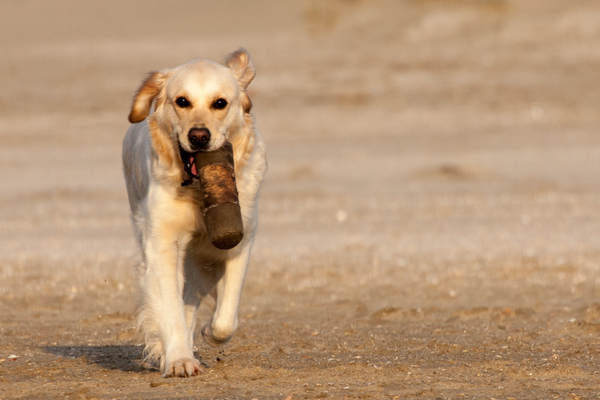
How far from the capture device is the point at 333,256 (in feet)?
33.7

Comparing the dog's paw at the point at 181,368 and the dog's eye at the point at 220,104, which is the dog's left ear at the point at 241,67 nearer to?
the dog's eye at the point at 220,104

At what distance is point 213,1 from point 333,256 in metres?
51.2

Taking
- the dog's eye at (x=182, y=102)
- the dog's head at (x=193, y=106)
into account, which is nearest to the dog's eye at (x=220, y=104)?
the dog's head at (x=193, y=106)

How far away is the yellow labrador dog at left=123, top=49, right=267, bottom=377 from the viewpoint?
5137 mm

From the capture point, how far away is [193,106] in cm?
518

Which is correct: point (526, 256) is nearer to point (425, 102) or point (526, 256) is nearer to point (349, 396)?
point (349, 396)

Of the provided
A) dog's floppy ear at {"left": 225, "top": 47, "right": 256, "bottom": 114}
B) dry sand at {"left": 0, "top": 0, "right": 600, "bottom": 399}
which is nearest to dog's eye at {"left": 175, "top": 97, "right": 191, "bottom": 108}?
dog's floppy ear at {"left": 225, "top": 47, "right": 256, "bottom": 114}

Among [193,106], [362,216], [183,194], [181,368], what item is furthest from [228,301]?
[362,216]

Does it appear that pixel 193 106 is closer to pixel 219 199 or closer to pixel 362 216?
pixel 219 199

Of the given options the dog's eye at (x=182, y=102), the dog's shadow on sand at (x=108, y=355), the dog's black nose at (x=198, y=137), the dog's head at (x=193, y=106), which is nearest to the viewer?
the dog's black nose at (x=198, y=137)

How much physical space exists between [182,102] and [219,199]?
1.92ft

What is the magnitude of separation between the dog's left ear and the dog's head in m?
0.10

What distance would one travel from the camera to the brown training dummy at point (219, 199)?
503cm

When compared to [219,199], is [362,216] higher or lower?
lower
